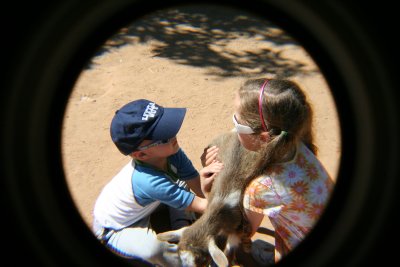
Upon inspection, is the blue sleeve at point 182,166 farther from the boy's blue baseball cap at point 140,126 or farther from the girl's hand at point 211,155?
the boy's blue baseball cap at point 140,126

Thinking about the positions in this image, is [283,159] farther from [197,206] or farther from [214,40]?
[214,40]

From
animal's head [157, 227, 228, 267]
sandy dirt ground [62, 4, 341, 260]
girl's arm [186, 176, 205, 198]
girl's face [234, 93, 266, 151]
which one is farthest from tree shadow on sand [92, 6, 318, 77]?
animal's head [157, 227, 228, 267]

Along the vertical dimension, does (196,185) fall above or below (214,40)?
below

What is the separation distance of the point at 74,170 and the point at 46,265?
2293 mm

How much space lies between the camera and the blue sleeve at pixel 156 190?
2.44 m

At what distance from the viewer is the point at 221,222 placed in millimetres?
2564

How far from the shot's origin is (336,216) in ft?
4.17

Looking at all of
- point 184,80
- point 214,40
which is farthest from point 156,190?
point 214,40

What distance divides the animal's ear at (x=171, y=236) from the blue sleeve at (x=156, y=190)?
0.73 ft

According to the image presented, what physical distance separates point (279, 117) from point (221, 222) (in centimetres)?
70

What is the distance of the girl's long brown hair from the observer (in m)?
2.22

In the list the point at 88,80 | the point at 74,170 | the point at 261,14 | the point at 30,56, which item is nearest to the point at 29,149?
the point at 30,56

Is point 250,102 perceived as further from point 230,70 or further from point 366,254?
point 230,70

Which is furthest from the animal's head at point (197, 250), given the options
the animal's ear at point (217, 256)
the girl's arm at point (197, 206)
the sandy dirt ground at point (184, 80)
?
the sandy dirt ground at point (184, 80)
